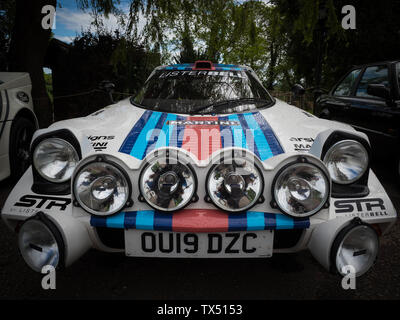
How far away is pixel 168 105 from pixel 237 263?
4.20ft

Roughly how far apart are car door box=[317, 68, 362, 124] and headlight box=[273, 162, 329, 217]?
125 inches

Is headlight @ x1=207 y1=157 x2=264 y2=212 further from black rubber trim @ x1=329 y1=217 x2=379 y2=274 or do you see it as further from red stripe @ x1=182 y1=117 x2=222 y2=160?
black rubber trim @ x1=329 y1=217 x2=379 y2=274

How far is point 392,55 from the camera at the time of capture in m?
9.35

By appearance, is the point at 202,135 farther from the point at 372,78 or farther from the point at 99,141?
the point at 372,78

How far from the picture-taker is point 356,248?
1413 millimetres

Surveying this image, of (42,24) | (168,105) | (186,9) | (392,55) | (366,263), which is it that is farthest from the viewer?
(392,55)

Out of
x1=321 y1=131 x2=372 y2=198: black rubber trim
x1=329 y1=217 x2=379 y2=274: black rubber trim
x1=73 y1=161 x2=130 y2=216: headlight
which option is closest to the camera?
x1=329 y1=217 x2=379 y2=274: black rubber trim

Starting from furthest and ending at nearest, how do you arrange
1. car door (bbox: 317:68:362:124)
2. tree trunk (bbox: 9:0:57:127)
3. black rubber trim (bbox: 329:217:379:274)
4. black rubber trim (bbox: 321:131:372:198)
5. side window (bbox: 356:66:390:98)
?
tree trunk (bbox: 9:0:57:127) < car door (bbox: 317:68:362:124) < side window (bbox: 356:66:390:98) < black rubber trim (bbox: 321:131:372:198) < black rubber trim (bbox: 329:217:379:274)

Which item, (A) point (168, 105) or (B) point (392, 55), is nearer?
(A) point (168, 105)

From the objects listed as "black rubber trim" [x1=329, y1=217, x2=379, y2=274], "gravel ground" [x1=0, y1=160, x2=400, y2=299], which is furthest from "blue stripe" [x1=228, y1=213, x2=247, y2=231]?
"gravel ground" [x1=0, y1=160, x2=400, y2=299]

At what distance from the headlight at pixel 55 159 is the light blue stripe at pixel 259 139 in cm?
102

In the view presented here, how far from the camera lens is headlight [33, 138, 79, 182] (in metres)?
1.65
